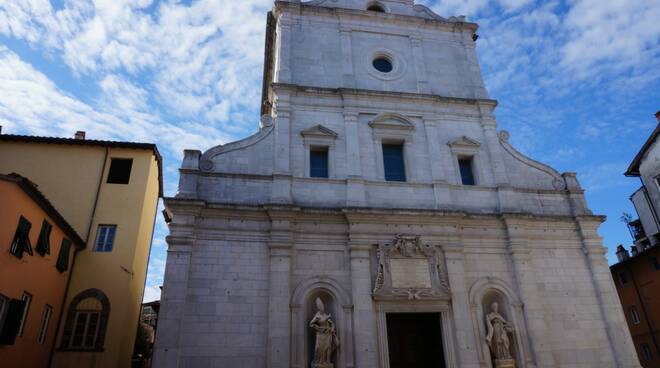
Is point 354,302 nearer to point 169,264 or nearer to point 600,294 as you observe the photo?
point 169,264

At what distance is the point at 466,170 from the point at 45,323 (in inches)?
633

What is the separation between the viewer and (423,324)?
15773 millimetres

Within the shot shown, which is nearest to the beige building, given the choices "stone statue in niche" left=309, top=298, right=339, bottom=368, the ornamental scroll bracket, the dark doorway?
"stone statue in niche" left=309, top=298, right=339, bottom=368

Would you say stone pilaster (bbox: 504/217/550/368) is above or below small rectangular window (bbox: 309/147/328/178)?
below

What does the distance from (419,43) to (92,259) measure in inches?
632

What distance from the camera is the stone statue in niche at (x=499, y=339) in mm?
14585

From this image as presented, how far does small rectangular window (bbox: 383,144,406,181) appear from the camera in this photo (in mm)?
17891

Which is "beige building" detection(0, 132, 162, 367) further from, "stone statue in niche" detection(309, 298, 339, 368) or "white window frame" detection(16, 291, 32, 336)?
"stone statue in niche" detection(309, 298, 339, 368)

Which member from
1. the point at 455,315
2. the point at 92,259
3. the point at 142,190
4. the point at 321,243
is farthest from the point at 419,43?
the point at 92,259

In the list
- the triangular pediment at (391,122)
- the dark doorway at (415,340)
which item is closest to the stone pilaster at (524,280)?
the dark doorway at (415,340)

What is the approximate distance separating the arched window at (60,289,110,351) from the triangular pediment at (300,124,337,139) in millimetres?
9489

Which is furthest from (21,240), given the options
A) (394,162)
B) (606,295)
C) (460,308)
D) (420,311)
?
(606,295)

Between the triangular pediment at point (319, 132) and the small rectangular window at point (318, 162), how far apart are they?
1.62 feet

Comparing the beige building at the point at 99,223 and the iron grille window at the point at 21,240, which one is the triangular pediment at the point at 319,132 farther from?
the iron grille window at the point at 21,240
